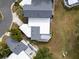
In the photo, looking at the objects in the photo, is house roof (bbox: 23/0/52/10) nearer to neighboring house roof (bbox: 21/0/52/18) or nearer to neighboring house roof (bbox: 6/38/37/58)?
neighboring house roof (bbox: 21/0/52/18)

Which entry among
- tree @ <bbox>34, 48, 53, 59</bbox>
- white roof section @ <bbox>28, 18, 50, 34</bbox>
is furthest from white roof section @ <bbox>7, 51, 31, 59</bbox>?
white roof section @ <bbox>28, 18, 50, 34</bbox>

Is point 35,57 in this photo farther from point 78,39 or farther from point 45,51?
point 78,39

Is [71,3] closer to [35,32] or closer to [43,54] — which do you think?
[35,32]

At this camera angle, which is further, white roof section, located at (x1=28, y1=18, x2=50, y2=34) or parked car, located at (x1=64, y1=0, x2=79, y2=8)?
white roof section, located at (x1=28, y1=18, x2=50, y2=34)

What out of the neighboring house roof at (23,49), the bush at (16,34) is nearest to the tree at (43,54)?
the neighboring house roof at (23,49)

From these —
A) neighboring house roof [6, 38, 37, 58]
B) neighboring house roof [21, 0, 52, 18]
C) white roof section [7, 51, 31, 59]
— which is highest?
neighboring house roof [21, 0, 52, 18]

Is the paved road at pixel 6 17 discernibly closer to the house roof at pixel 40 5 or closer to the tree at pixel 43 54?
the house roof at pixel 40 5

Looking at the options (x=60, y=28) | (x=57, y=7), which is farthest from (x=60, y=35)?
(x=57, y=7)
